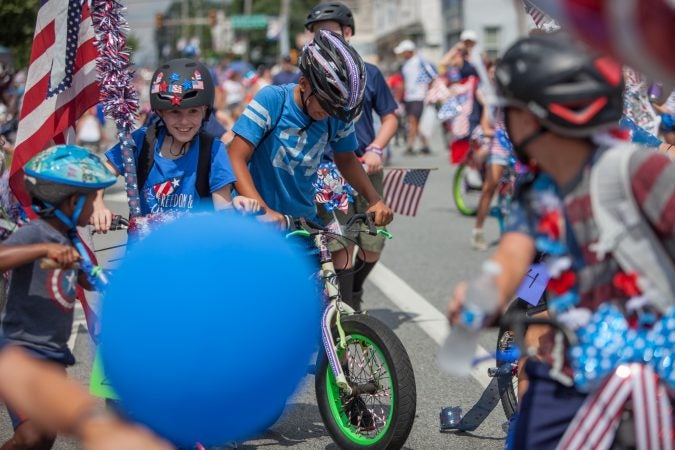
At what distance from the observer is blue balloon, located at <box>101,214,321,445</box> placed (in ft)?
8.90

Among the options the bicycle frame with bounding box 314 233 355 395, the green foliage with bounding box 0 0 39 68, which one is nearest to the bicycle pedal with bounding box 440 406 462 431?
the bicycle frame with bounding box 314 233 355 395

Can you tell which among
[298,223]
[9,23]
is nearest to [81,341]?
[298,223]

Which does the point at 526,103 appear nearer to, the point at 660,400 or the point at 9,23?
the point at 660,400

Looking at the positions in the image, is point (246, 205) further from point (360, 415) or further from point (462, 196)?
point (462, 196)

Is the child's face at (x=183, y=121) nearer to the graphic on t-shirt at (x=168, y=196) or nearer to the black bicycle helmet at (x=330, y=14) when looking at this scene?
the graphic on t-shirt at (x=168, y=196)

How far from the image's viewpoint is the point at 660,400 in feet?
9.92

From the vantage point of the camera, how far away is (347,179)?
5902 mm

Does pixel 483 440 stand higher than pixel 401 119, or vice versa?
pixel 483 440

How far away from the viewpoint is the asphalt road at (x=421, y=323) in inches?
219

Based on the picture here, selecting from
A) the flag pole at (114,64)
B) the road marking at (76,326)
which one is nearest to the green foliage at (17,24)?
the road marking at (76,326)

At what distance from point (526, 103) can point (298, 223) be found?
2.47 m

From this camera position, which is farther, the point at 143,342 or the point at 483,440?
the point at 483,440

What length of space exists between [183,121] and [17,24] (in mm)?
16042

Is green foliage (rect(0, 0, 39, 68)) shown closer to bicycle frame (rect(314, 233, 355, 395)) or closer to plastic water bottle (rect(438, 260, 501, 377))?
bicycle frame (rect(314, 233, 355, 395))
